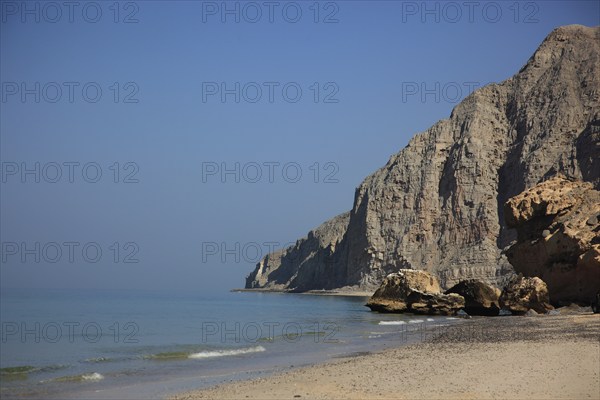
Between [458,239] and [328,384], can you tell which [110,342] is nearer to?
[328,384]

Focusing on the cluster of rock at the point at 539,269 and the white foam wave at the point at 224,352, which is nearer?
the white foam wave at the point at 224,352

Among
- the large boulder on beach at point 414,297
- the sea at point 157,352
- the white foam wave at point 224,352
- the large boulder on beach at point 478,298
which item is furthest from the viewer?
the large boulder on beach at point 414,297

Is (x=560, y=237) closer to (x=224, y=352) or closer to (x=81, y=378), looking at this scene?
(x=224, y=352)

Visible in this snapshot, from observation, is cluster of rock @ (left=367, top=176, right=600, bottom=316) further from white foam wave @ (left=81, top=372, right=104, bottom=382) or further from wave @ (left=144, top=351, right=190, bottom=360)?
white foam wave @ (left=81, top=372, right=104, bottom=382)

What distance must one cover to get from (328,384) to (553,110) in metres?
95.8

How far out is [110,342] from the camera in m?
27.2

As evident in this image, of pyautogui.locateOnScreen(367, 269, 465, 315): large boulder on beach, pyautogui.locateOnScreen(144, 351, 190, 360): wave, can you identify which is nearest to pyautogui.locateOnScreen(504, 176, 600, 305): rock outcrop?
pyautogui.locateOnScreen(367, 269, 465, 315): large boulder on beach

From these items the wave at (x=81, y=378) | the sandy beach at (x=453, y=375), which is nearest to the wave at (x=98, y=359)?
the wave at (x=81, y=378)

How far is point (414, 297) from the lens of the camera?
4684 cm

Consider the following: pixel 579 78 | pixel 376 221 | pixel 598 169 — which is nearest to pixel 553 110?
pixel 579 78

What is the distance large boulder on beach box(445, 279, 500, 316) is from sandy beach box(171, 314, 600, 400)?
Result: 2396 centimetres

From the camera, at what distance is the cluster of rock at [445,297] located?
133ft

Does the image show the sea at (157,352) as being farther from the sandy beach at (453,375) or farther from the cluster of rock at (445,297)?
the cluster of rock at (445,297)

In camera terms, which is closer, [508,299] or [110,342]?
[110,342]
